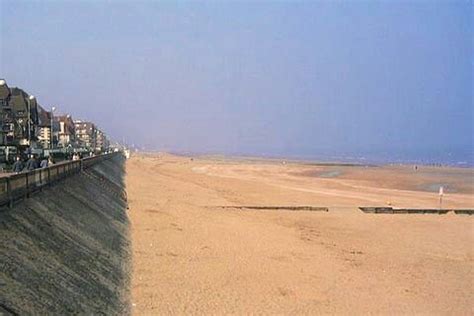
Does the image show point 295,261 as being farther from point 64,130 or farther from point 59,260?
point 64,130

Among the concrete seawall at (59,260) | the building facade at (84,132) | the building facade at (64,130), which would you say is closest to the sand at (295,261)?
the concrete seawall at (59,260)

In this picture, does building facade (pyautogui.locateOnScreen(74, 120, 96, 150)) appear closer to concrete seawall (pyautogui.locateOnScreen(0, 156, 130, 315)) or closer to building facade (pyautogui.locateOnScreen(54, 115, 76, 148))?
building facade (pyautogui.locateOnScreen(54, 115, 76, 148))

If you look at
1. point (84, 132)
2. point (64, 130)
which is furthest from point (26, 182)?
point (84, 132)

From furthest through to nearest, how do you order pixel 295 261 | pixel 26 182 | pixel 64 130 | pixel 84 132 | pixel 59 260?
1. pixel 84 132
2. pixel 64 130
3. pixel 295 261
4. pixel 26 182
5. pixel 59 260

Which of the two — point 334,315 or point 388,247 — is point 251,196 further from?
point 334,315

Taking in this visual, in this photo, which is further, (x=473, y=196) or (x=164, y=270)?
(x=473, y=196)

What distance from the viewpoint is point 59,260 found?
406 inches

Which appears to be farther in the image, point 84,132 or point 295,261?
point 84,132

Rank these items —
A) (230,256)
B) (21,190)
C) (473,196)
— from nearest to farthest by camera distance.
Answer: (21,190) < (230,256) < (473,196)

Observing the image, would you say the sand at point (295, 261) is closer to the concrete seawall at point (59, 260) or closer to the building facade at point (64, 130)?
the concrete seawall at point (59, 260)

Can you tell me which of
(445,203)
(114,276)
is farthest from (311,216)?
(114,276)

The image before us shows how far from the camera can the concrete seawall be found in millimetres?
8016

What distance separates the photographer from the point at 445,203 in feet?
123

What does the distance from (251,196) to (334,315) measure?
27.4 metres
